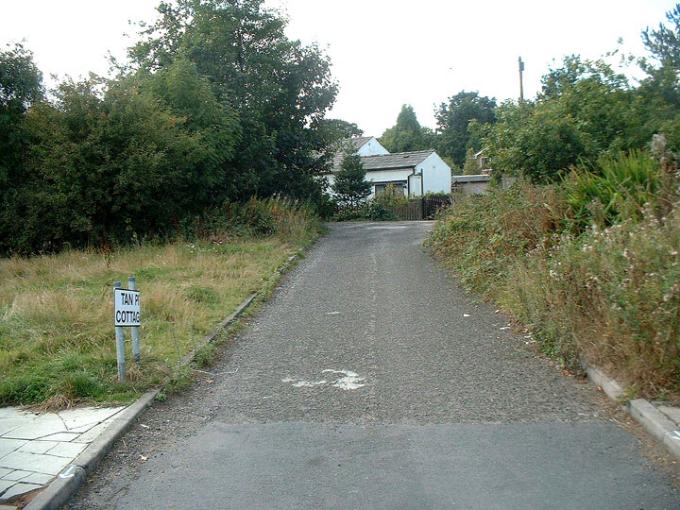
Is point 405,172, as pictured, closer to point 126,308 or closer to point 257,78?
point 257,78

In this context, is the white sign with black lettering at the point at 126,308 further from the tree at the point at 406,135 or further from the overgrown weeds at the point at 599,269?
the tree at the point at 406,135

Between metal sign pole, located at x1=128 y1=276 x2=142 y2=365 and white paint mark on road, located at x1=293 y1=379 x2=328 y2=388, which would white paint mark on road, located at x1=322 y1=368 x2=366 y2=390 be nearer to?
white paint mark on road, located at x1=293 y1=379 x2=328 y2=388

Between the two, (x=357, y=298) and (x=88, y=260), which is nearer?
(x=357, y=298)

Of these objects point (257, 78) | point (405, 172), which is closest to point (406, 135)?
point (405, 172)

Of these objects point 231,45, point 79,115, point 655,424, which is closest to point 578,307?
point 655,424

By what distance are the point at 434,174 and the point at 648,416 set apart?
41.1 metres

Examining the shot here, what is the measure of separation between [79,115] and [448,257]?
10.1 m

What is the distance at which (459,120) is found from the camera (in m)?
A: 72.9

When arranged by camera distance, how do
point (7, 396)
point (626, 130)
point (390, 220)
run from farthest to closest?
point (390, 220) < point (626, 130) < point (7, 396)

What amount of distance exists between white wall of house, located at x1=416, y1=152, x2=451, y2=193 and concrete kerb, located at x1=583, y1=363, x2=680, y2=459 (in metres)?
36.8

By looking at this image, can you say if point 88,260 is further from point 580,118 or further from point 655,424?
point 655,424

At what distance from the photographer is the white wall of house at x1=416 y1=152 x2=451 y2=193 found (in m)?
43.3

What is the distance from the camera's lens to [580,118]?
14.3m

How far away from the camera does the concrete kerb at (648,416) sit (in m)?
4.72
